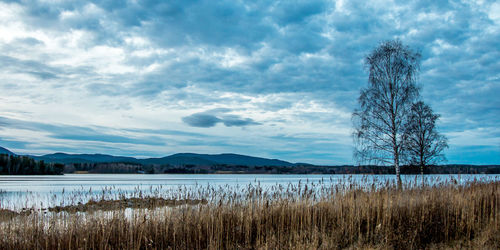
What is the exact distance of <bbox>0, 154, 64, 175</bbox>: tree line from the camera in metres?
82.5

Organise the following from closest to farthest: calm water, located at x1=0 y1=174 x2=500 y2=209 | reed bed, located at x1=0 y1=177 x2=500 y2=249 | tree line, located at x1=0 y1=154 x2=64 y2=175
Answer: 1. reed bed, located at x1=0 y1=177 x2=500 y2=249
2. calm water, located at x1=0 y1=174 x2=500 y2=209
3. tree line, located at x1=0 y1=154 x2=64 y2=175

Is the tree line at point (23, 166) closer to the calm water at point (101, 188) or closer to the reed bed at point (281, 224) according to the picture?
the calm water at point (101, 188)

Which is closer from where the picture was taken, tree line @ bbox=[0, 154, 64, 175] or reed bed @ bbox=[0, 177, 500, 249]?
reed bed @ bbox=[0, 177, 500, 249]

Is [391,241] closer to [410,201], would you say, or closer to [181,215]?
[410,201]

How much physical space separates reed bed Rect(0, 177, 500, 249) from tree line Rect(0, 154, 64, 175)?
90728mm

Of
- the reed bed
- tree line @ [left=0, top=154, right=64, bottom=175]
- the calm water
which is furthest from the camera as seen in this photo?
tree line @ [left=0, top=154, right=64, bottom=175]

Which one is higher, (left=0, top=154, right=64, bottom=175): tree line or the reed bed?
the reed bed

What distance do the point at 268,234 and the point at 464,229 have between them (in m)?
5.28

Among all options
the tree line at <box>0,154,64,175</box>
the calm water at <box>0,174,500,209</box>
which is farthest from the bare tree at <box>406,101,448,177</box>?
the tree line at <box>0,154,64,175</box>

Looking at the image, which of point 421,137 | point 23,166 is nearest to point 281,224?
point 421,137

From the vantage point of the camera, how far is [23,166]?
85.9 metres

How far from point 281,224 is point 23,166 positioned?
9661 cm

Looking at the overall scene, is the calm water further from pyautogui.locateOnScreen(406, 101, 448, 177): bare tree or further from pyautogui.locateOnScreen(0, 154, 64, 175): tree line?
pyautogui.locateOnScreen(0, 154, 64, 175): tree line

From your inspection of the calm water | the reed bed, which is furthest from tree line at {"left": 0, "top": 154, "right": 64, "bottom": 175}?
the reed bed
